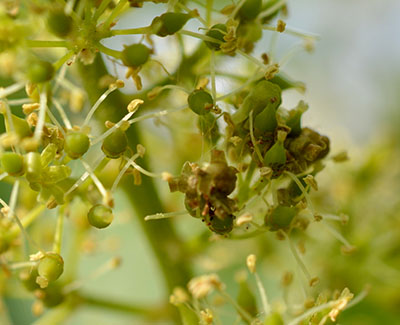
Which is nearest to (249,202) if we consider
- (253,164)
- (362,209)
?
(253,164)

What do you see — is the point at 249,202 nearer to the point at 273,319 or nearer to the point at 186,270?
the point at 273,319

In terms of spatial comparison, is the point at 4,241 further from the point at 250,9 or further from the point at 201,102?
the point at 250,9

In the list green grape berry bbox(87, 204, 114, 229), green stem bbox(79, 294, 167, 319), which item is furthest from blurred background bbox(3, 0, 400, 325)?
green grape berry bbox(87, 204, 114, 229)

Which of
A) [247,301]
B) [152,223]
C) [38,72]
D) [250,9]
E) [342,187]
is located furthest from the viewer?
[342,187]

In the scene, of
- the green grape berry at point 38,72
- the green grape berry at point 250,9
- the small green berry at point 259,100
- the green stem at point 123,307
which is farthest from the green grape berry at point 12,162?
the green stem at point 123,307

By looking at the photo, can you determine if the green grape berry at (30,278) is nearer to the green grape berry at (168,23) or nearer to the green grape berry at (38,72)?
the green grape berry at (38,72)

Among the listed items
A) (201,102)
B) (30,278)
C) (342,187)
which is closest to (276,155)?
(201,102)
